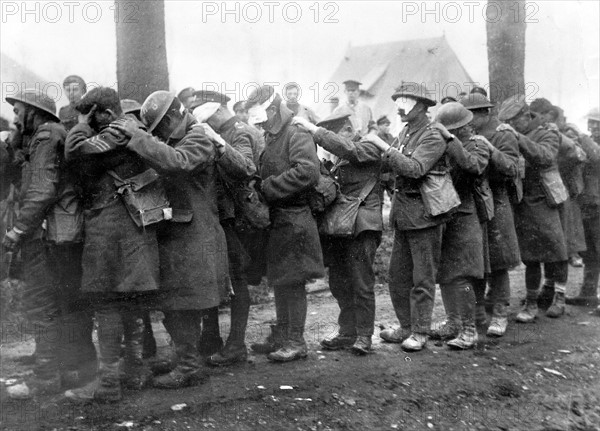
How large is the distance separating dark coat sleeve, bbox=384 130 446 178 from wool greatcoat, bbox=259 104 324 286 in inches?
25.5

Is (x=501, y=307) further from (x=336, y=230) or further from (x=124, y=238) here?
(x=124, y=238)

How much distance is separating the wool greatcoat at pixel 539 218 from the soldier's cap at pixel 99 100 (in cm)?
407

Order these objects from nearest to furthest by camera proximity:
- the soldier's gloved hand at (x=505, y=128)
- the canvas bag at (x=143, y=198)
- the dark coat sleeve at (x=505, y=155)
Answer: the canvas bag at (x=143, y=198)
the dark coat sleeve at (x=505, y=155)
the soldier's gloved hand at (x=505, y=128)

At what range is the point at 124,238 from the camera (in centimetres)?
427

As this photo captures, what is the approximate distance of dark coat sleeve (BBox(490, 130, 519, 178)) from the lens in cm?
578

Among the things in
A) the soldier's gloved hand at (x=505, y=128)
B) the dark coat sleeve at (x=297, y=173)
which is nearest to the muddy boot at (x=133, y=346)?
the dark coat sleeve at (x=297, y=173)

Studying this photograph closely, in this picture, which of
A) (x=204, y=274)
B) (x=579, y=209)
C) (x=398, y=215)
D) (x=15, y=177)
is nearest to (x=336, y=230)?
(x=398, y=215)

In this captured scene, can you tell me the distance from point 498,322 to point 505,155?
156cm

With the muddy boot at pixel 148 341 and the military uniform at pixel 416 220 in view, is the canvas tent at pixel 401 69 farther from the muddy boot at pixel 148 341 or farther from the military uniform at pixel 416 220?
the muddy boot at pixel 148 341

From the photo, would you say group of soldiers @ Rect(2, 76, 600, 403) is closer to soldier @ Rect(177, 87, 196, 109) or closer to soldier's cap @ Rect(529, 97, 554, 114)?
soldier @ Rect(177, 87, 196, 109)

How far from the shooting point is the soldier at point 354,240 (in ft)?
17.2

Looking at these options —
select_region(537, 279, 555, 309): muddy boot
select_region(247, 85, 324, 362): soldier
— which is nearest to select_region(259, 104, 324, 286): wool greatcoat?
select_region(247, 85, 324, 362): soldier

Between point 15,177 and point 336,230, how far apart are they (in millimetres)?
2577

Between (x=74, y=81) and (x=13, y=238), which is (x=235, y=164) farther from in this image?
(x=74, y=81)
